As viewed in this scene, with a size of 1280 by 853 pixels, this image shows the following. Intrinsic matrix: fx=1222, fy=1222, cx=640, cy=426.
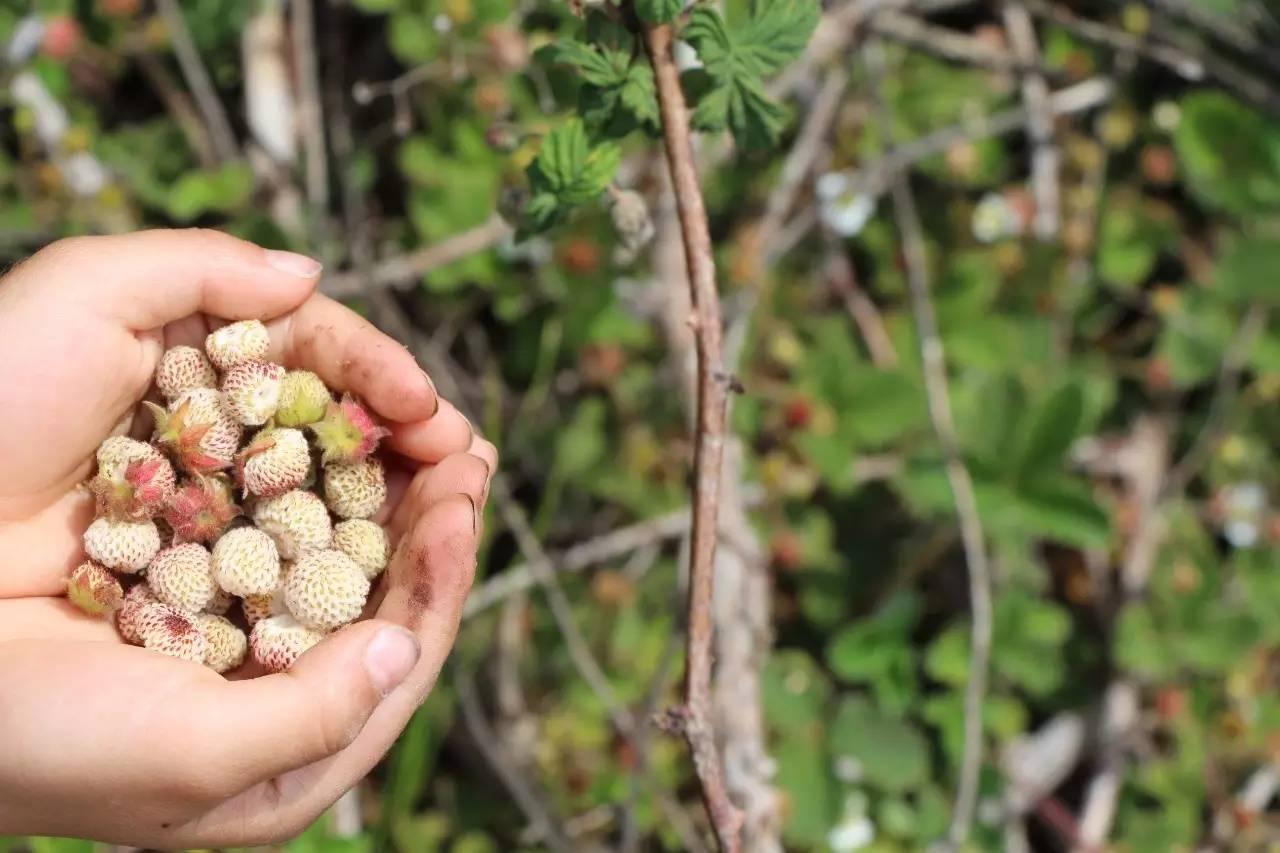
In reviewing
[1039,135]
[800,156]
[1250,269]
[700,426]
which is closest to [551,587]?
[700,426]

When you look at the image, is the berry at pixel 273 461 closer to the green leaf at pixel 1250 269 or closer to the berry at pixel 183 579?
the berry at pixel 183 579

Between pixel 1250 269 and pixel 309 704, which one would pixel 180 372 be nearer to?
pixel 309 704

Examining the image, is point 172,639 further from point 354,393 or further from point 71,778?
point 354,393

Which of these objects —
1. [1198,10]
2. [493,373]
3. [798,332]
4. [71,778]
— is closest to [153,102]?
[493,373]

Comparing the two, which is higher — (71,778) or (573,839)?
(71,778)

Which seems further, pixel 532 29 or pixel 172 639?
pixel 532 29

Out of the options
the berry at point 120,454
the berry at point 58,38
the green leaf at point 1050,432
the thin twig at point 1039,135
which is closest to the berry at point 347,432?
the berry at point 120,454

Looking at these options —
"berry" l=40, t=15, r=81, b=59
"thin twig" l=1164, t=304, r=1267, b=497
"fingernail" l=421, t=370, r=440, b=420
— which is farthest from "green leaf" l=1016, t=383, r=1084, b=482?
"berry" l=40, t=15, r=81, b=59
